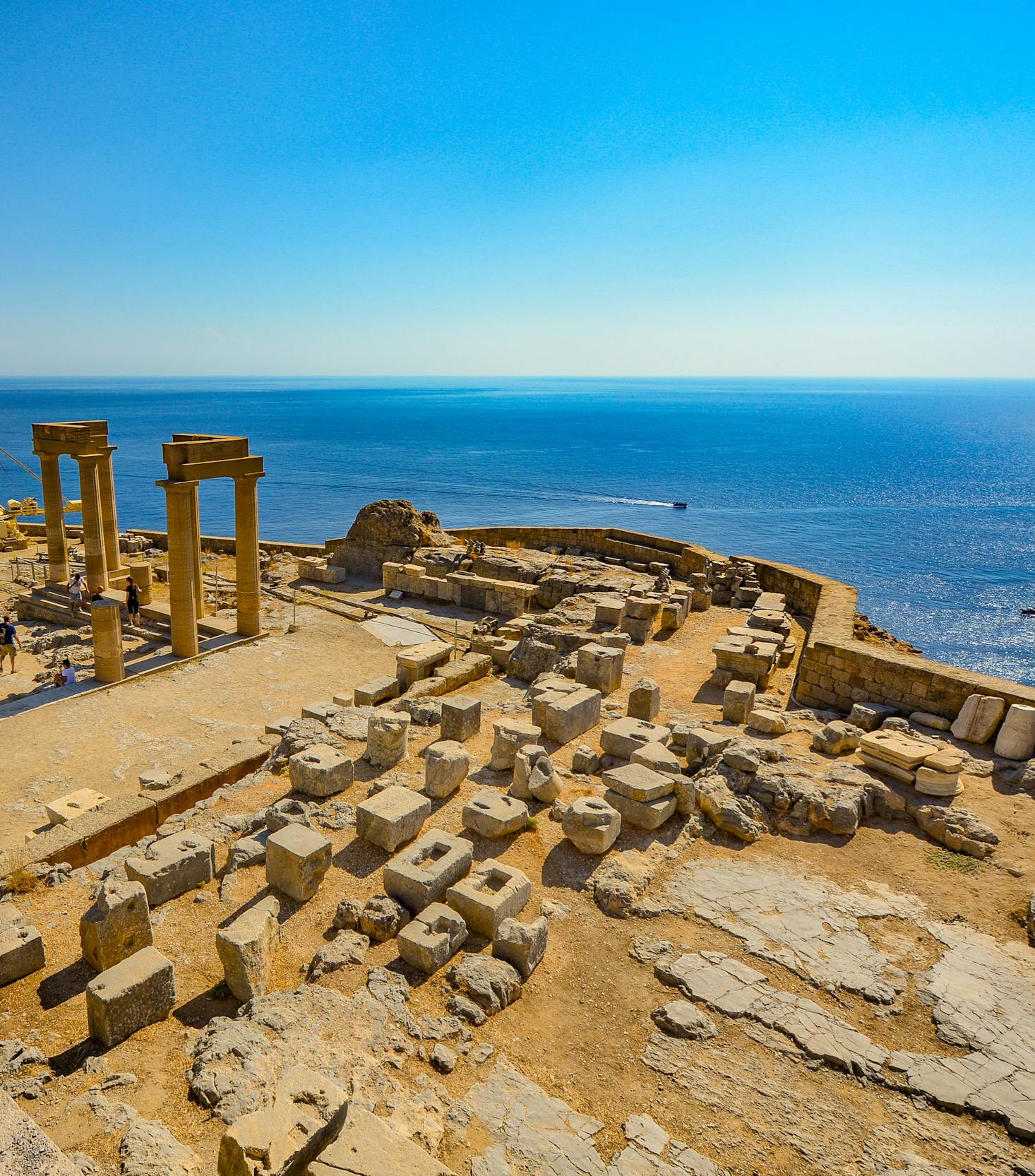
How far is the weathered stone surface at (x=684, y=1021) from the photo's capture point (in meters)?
5.96

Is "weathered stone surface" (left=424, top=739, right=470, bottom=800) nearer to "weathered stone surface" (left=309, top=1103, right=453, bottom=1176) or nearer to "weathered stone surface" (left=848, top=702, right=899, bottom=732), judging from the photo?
"weathered stone surface" (left=309, top=1103, right=453, bottom=1176)

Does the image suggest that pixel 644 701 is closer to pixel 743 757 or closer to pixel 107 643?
pixel 743 757

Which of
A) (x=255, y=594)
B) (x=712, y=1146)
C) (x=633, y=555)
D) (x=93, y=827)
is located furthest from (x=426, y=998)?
(x=633, y=555)

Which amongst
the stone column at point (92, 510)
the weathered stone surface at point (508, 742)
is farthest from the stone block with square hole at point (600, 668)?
the stone column at point (92, 510)

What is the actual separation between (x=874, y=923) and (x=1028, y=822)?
9.82ft

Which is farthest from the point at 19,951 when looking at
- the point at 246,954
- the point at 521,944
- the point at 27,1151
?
the point at 521,944

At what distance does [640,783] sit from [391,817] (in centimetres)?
297

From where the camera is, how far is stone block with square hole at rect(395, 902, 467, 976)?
651 cm

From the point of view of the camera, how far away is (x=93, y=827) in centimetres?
931

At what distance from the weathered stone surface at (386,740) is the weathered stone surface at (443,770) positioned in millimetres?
744

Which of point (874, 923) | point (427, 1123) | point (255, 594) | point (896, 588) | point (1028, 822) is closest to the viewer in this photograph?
point (427, 1123)

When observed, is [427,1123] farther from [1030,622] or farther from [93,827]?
[1030,622]

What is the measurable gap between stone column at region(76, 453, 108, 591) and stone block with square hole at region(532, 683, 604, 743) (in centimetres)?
1679

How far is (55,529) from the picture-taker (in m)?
23.4
